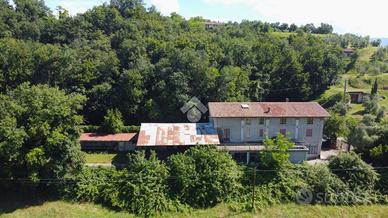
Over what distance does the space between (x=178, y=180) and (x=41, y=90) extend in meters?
15.0

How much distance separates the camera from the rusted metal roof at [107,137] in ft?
126

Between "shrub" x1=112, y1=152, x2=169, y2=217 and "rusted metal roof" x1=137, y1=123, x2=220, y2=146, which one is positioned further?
"rusted metal roof" x1=137, y1=123, x2=220, y2=146

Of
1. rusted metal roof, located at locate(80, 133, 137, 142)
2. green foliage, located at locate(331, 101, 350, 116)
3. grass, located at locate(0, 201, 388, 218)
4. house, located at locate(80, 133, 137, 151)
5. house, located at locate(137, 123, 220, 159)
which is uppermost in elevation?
green foliage, located at locate(331, 101, 350, 116)

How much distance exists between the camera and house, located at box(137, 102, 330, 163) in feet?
113

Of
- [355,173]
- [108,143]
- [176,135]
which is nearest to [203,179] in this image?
[176,135]

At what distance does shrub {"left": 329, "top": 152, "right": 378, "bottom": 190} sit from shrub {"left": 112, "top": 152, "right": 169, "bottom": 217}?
1660cm

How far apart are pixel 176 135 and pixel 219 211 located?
10.5 m

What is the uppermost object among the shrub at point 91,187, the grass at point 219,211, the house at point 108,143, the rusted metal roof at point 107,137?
the rusted metal roof at point 107,137

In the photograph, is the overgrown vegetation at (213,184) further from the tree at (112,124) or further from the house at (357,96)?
the house at (357,96)

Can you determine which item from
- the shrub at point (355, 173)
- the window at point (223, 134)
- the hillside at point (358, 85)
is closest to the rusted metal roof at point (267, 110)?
the window at point (223, 134)

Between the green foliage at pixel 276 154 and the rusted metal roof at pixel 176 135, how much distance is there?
5.23 m

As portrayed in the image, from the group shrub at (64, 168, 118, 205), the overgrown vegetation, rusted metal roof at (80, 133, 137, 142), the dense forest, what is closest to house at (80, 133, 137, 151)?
rusted metal roof at (80, 133, 137, 142)

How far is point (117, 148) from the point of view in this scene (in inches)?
1522

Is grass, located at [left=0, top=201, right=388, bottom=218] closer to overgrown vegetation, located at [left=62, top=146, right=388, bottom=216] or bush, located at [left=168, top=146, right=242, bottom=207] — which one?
overgrown vegetation, located at [left=62, top=146, right=388, bottom=216]
